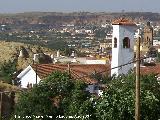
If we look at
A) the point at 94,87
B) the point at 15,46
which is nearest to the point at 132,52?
the point at 94,87

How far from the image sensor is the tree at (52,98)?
2448cm

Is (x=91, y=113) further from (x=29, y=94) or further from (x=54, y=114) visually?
(x=29, y=94)

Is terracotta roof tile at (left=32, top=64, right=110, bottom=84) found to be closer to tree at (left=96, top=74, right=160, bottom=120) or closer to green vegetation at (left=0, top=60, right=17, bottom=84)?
green vegetation at (left=0, top=60, right=17, bottom=84)

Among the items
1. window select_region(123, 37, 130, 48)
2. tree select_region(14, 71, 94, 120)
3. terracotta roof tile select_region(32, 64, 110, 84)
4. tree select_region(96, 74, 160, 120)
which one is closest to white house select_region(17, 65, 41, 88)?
terracotta roof tile select_region(32, 64, 110, 84)

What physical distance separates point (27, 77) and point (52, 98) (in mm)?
19731

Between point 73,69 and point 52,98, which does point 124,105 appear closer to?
point 52,98

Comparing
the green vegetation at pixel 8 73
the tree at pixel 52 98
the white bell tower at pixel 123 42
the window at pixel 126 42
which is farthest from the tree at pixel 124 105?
the green vegetation at pixel 8 73

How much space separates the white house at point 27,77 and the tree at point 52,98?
16626mm

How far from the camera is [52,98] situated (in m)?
25.7

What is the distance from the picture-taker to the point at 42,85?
26.2 m

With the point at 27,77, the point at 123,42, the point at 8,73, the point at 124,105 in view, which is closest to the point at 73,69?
the point at 27,77

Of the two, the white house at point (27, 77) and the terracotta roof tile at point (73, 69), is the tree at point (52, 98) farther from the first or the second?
the white house at point (27, 77)

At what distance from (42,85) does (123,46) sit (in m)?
14.8

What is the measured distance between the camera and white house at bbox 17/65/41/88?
43.7 metres
